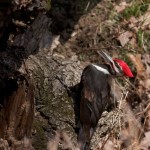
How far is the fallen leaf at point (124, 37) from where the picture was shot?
659cm

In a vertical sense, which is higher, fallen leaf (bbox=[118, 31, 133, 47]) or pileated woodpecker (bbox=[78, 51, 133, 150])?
fallen leaf (bbox=[118, 31, 133, 47])

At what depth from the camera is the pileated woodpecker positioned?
455cm

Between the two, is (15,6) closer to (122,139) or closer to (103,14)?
(122,139)

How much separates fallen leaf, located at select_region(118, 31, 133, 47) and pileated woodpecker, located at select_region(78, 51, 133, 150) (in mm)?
1422

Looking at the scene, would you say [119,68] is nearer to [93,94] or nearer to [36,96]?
[93,94]

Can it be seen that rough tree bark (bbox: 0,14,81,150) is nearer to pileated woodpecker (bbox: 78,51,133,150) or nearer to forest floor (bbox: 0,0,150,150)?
pileated woodpecker (bbox: 78,51,133,150)

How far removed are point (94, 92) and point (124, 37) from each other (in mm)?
1962

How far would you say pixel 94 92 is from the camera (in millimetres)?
4918

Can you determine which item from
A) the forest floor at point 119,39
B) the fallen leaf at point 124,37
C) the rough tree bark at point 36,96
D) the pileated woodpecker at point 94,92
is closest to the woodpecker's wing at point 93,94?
the pileated woodpecker at point 94,92

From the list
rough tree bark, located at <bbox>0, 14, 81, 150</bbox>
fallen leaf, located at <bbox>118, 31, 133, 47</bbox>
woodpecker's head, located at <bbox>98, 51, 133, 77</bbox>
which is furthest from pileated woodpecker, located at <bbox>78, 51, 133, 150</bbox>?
fallen leaf, located at <bbox>118, 31, 133, 47</bbox>

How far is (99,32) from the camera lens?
6.57 m

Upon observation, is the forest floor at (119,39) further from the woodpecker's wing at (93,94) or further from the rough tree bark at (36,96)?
the rough tree bark at (36,96)

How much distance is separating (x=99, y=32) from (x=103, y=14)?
1.25 ft

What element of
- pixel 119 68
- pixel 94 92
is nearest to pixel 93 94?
pixel 94 92
